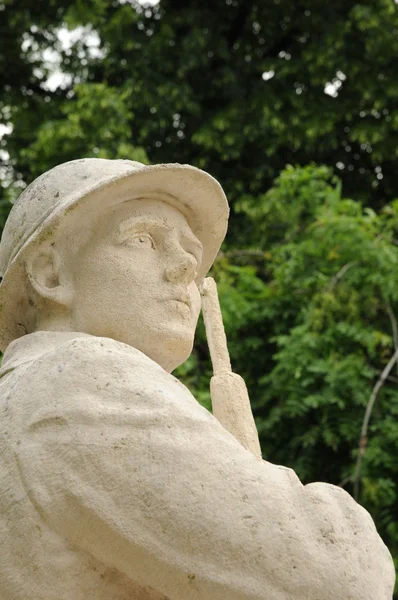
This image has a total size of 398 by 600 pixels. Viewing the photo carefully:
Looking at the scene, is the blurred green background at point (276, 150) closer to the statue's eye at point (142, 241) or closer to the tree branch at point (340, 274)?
the tree branch at point (340, 274)

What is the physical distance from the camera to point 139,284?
12.2 ft

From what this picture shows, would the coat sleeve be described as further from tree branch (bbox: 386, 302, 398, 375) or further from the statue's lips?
tree branch (bbox: 386, 302, 398, 375)

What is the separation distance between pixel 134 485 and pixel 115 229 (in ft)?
2.91

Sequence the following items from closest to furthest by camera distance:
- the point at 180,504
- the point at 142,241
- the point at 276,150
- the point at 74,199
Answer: the point at 180,504 → the point at 74,199 → the point at 142,241 → the point at 276,150

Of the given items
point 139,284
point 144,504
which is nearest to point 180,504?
point 144,504

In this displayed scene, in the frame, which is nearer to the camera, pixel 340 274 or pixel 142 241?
pixel 142 241

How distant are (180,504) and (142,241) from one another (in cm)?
93

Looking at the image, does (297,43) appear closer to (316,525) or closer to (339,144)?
(339,144)

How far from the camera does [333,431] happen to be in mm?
10250

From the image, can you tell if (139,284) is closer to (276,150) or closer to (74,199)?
(74,199)

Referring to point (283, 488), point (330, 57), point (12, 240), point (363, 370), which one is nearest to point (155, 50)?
point (330, 57)

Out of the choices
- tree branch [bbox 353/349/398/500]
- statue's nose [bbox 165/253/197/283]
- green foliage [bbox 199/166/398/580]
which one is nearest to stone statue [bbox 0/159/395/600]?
statue's nose [bbox 165/253/197/283]

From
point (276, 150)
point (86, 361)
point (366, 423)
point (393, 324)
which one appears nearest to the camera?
point (86, 361)

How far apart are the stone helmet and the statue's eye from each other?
11 cm
